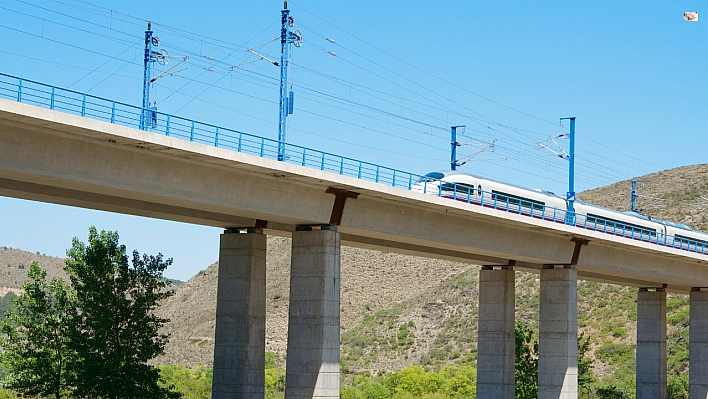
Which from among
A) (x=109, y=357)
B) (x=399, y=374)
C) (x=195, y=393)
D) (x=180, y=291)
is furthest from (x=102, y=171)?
(x=180, y=291)

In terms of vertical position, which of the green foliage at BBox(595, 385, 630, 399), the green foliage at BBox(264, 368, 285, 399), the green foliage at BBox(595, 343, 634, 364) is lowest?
the green foliage at BBox(264, 368, 285, 399)

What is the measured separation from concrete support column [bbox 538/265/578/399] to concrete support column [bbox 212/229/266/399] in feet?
59.1

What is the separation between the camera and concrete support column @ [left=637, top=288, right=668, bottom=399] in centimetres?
6412

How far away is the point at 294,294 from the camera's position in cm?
3703

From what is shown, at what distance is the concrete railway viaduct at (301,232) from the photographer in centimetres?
2822

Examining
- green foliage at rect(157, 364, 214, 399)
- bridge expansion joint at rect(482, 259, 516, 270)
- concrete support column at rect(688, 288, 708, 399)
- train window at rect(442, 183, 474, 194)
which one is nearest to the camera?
train window at rect(442, 183, 474, 194)

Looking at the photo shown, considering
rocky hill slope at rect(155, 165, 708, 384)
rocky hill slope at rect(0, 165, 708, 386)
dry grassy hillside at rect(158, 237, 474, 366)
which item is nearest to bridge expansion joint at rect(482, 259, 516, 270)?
rocky hill slope at rect(0, 165, 708, 386)

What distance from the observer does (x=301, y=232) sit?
3741 cm

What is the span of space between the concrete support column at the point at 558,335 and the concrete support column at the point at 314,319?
1703 centimetres

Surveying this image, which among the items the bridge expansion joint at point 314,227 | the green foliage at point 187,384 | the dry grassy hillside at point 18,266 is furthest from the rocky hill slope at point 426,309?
the bridge expansion joint at point 314,227

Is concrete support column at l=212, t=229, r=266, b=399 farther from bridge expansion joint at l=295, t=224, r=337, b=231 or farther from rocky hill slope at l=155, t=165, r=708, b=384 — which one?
rocky hill slope at l=155, t=165, r=708, b=384

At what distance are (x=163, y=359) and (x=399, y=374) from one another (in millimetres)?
46428

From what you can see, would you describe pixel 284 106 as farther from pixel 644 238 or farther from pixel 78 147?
pixel 644 238

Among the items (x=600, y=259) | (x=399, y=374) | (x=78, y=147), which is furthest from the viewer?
(x=399, y=374)
